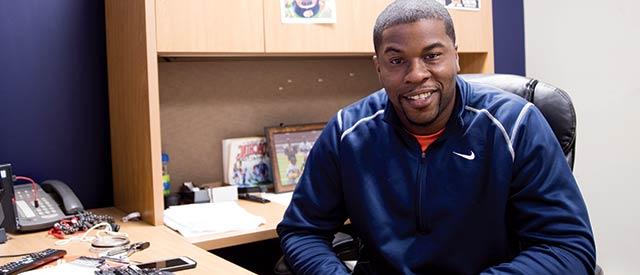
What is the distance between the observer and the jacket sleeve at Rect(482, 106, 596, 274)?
1.18 metres

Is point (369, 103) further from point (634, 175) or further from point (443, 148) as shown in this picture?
point (634, 175)

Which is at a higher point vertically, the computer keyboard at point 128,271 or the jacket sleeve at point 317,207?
the jacket sleeve at point 317,207

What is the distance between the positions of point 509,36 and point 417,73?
2096mm

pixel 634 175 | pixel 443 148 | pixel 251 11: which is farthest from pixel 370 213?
pixel 634 175

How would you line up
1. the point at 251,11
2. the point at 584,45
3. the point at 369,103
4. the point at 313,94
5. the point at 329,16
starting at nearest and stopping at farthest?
the point at 369,103, the point at 251,11, the point at 329,16, the point at 313,94, the point at 584,45

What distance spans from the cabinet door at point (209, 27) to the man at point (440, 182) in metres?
0.73

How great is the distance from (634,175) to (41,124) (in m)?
2.43

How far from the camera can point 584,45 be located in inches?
111

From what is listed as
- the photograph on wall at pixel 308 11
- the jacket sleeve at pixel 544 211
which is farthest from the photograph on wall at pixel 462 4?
the jacket sleeve at pixel 544 211

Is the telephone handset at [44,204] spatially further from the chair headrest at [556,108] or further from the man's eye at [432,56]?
the chair headrest at [556,108]

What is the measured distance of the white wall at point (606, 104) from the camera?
2672mm

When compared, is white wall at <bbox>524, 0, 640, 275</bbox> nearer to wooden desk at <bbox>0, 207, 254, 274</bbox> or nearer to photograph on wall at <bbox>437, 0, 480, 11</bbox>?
photograph on wall at <bbox>437, 0, 480, 11</bbox>

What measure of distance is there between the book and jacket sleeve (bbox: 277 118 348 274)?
0.91 meters

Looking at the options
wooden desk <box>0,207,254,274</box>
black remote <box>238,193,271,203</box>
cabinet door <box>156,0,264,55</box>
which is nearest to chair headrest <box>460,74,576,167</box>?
wooden desk <box>0,207,254,274</box>
